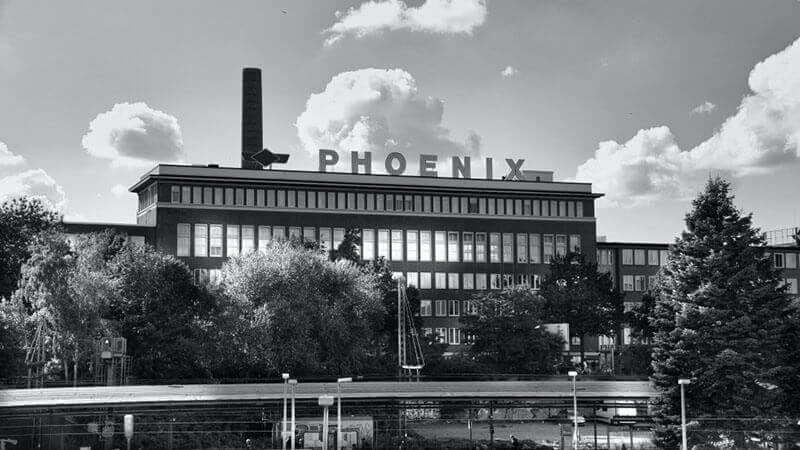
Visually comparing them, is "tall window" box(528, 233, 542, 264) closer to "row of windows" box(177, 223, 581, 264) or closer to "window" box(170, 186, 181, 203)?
"row of windows" box(177, 223, 581, 264)

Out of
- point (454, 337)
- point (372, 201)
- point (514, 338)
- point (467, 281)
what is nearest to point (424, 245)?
point (467, 281)

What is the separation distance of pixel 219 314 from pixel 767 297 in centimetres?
4814

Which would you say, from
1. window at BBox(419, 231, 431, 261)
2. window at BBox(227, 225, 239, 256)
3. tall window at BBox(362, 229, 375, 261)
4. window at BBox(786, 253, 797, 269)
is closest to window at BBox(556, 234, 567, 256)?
window at BBox(419, 231, 431, 261)

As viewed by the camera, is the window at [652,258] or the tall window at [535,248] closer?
the tall window at [535,248]

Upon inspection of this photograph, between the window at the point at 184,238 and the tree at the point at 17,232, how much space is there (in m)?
28.3

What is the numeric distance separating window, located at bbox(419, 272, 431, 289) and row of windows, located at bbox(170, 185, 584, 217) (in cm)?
964

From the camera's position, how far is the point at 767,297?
69.9 m

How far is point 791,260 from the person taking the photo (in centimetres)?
18412

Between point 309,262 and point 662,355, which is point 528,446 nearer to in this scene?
point 662,355

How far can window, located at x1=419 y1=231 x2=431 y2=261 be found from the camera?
159 meters

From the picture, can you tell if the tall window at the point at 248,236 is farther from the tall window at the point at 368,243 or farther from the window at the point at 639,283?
the window at the point at 639,283

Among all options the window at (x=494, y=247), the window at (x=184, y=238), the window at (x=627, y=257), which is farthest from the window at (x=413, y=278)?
the window at (x=627, y=257)

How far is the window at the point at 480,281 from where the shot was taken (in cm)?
16175

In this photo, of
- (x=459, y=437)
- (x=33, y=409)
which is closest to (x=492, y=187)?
(x=459, y=437)
